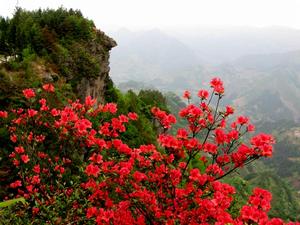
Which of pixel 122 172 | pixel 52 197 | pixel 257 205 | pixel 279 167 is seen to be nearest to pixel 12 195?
pixel 52 197

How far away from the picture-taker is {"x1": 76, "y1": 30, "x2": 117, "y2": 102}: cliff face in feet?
51.2

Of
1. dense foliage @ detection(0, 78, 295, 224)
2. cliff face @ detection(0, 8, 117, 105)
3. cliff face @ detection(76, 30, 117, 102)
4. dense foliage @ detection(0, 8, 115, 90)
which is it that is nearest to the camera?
dense foliage @ detection(0, 78, 295, 224)

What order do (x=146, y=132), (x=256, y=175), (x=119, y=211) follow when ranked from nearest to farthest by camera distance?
(x=119, y=211), (x=146, y=132), (x=256, y=175)

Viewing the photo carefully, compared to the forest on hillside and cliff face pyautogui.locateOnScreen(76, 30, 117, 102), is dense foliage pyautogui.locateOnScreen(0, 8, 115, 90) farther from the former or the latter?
the forest on hillside

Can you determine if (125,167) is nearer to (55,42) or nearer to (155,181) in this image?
(155,181)

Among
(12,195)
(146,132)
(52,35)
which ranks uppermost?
(52,35)

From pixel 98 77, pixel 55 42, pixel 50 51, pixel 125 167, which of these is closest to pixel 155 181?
pixel 125 167

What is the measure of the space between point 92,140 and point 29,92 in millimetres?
1898

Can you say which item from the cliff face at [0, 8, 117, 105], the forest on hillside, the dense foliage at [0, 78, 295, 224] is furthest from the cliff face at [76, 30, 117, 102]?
the dense foliage at [0, 78, 295, 224]

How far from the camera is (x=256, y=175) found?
112 m

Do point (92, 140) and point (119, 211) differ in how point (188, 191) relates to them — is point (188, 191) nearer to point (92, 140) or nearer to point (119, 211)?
point (119, 211)

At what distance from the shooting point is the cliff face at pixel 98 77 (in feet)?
51.2

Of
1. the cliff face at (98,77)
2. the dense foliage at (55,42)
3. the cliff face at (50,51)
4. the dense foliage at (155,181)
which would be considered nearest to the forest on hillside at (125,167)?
the dense foliage at (155,181)

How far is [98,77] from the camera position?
1775cm
